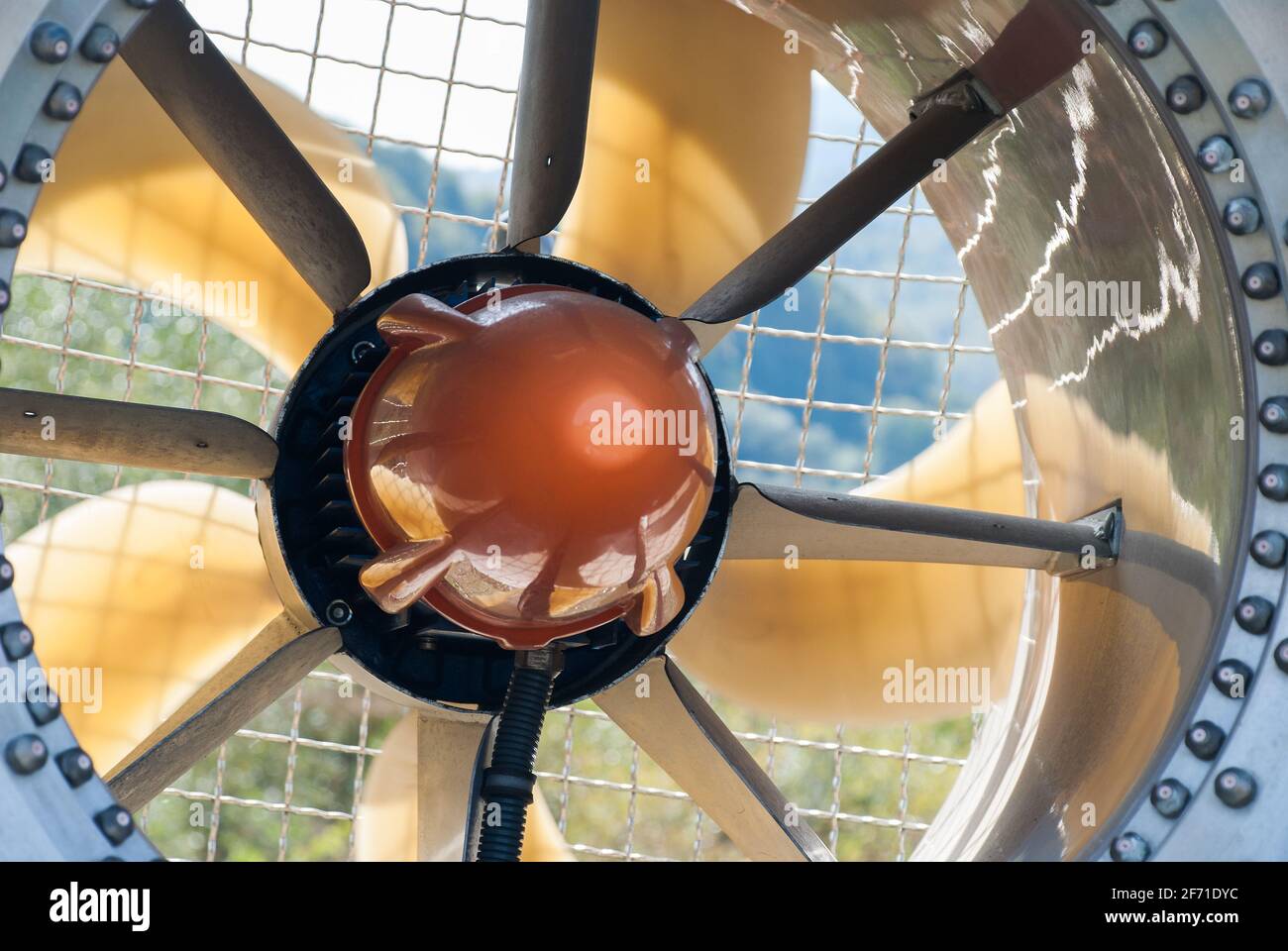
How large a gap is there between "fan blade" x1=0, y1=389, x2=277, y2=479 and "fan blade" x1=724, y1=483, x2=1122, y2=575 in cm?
54

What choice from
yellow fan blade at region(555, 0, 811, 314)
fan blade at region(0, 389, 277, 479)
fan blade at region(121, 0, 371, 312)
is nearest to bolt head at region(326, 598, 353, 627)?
fan blade at region(0, 389, 277, 479)

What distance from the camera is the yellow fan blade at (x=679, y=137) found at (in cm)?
229

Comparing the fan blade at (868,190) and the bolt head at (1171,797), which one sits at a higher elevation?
the fan blade at (868,190)

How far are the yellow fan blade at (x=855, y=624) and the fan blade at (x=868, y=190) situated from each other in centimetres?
71

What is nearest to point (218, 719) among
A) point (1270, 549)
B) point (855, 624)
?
point (1270, 549)

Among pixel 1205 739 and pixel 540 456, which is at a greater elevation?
pixel 540 456

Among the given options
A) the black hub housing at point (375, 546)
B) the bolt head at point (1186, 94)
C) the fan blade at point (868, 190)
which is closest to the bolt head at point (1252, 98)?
the bolt head at point (1186, 94)

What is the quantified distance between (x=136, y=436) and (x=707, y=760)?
0.76 metres

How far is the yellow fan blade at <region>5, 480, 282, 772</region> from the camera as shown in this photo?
2.25 meters

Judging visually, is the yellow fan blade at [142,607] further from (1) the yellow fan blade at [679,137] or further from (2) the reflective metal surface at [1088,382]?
(2) the reflective metal surface at [1088,382]

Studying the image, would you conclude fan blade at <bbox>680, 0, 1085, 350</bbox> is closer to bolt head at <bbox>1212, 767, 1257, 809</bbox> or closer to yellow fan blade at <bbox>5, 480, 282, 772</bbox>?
bolt head at <bbox>1212, 767, 1257, 809</bbox>

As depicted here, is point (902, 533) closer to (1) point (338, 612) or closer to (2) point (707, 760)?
(2) point (707, 760)

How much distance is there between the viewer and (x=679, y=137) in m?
2.32

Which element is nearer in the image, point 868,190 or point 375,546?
point 375,546
